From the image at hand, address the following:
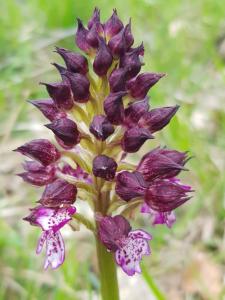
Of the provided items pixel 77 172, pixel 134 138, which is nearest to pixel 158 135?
pixel 77 172

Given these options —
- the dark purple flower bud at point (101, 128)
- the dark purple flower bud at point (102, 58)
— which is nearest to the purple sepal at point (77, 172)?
the dark purple flower bud at point (101, 128)

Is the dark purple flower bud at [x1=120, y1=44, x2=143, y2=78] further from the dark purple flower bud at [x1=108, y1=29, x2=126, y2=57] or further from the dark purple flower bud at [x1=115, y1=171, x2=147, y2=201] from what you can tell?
the dark purple flower bud at [x1=115, y1=171, x2=147, y2=201]

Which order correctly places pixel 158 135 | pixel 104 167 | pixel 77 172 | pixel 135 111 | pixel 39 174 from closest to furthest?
pixel 104 167, pixel 135 111, pixel 39 174, pixel 77 172, pixel 158 135

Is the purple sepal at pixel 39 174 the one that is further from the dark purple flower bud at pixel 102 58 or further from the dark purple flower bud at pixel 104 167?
the dark purple flower bud at pixel 102 58

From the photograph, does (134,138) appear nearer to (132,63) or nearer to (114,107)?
(114,107)

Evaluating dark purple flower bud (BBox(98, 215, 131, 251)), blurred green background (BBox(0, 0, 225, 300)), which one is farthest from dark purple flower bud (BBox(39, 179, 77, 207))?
blurred green background (BBox(0, 0, 225, 300))

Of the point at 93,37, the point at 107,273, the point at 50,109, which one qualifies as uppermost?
the point at 93,37
